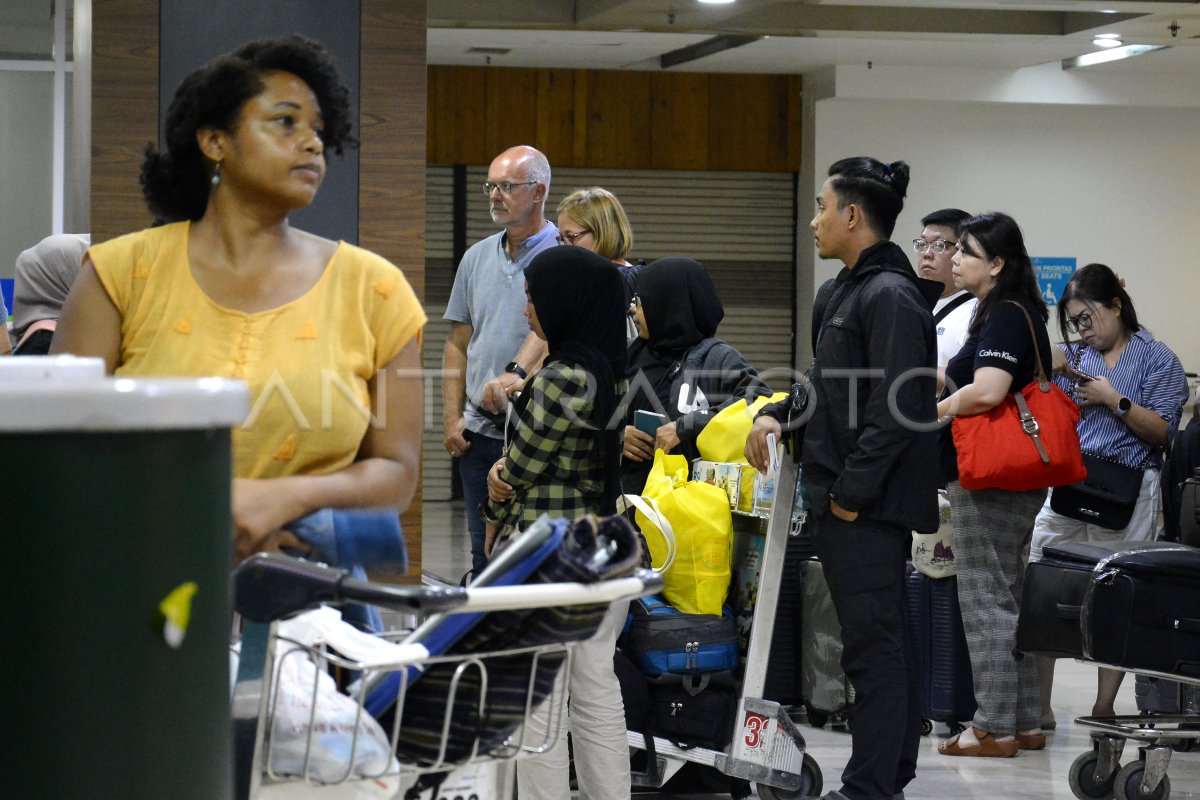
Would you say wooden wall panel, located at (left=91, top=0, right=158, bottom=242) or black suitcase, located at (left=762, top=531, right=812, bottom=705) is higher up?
wooden wall panel, located at (left=91, top=0, right=158, bottom=242)

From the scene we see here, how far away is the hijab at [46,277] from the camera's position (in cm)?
374

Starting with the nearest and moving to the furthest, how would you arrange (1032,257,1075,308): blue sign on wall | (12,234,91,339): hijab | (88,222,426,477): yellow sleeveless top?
(88,222,426,477): yellow sleeveless top → (12,234,91,339): hijab → (1032,257,1075,308): blue sign on wall

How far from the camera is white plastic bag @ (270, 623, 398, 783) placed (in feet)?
4.76

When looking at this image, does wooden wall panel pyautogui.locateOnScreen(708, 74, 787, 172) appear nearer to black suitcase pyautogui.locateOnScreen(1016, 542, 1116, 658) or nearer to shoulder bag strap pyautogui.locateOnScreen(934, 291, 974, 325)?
shoulder bag strap pyautogui.locateOnScreen(934, 291, 974, 325)


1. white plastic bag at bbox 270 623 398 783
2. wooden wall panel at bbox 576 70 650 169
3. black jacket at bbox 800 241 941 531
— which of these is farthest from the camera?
wooden wall panel at bbox 576 70 650 169

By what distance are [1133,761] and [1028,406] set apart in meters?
1.23

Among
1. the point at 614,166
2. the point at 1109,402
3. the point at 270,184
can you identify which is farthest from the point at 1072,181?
the point at 270,184

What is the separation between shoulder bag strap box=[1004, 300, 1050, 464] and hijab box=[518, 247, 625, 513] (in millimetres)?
1830

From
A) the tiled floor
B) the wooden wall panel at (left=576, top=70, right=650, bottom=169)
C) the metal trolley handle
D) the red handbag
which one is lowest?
the tiled floor

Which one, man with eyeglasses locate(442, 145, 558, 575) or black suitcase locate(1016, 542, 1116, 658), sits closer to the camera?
black suitcase locate(1016, 542, 1116, 658)

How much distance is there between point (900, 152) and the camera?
38.9ft

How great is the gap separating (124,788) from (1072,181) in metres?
12.0

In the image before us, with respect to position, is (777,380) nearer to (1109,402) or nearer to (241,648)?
(1109,402)

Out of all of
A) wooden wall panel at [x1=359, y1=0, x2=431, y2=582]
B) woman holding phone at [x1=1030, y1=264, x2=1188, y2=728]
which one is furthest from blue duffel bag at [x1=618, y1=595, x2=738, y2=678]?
woman holding phone at [x1=1030, y1=264, x2=1188, y2=728]
